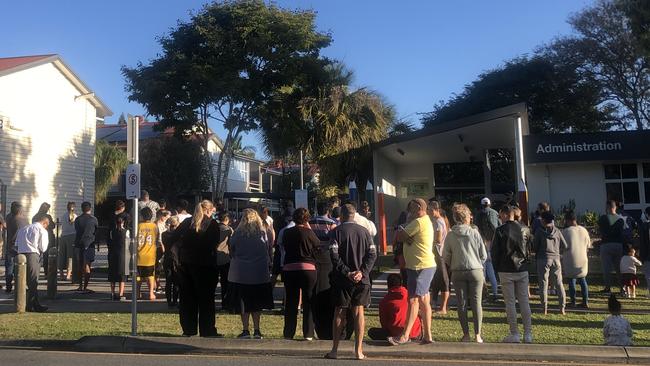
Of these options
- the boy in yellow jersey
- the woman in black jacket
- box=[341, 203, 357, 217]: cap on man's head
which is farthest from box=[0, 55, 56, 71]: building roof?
box=[341, 203, 357, 217]: cap on man's head

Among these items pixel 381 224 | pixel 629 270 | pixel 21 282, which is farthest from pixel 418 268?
pixel 381 224

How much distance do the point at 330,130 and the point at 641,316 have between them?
15.1 meters

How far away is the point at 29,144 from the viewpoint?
24.3 m

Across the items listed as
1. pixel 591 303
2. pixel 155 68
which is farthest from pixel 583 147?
pixel 155 68

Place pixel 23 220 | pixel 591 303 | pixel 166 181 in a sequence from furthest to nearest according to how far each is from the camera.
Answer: pixel 166 181 < pixel 23 220 < pixel 591 303

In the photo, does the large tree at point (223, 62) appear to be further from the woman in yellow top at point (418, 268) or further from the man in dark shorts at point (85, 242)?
the woman in yellow top at point (418, 268)

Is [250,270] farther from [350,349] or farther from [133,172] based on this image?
[133,172]

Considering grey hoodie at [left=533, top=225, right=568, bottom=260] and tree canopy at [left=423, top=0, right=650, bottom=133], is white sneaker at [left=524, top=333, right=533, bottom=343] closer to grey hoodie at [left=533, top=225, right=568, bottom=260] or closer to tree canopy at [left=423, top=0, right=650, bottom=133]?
grey hoodie at [left=533, top=225, right=568, bottom=260]

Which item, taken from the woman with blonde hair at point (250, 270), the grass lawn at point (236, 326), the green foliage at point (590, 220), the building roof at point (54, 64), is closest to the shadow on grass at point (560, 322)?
the grass lawn at point (236, 326)

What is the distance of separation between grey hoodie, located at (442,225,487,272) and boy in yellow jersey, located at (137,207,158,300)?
234 inches

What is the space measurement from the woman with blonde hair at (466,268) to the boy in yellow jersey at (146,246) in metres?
5.95

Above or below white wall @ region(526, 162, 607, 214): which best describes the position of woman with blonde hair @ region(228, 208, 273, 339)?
below

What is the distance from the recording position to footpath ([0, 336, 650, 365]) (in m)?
6.76

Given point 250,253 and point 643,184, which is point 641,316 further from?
point 643,184
